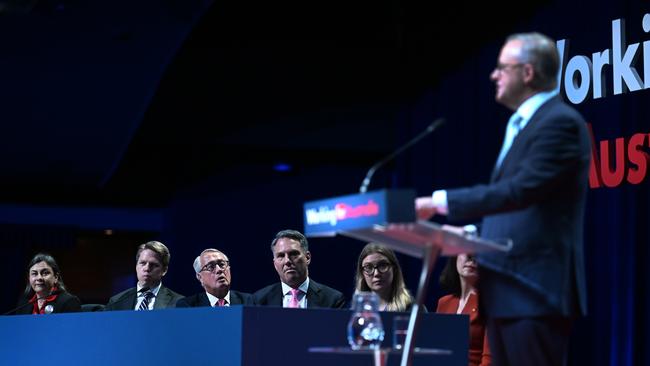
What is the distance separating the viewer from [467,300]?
16.5 ft

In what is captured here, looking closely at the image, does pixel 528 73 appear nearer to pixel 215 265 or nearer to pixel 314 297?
pixel 314 297

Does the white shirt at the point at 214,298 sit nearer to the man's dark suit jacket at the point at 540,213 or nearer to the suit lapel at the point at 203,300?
the suit lapel at the point at 203,300

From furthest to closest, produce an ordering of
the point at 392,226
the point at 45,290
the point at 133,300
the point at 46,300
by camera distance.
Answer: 1. the point at 45,290
2. the point at 46,300
3. the point at 133,300
4. the point at 392,226

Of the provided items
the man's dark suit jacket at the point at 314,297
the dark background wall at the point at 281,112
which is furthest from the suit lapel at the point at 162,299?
the dark background wall at the point at 281,112

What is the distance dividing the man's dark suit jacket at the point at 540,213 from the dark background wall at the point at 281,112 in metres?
4.34

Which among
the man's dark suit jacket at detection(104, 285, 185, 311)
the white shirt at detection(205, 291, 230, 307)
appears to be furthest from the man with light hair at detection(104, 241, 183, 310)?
the white shirt at detection(205, 291, 230, 307)

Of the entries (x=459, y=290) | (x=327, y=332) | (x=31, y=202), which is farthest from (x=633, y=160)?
(x=31, y=202)

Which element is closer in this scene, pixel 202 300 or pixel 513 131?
pixel 513 131

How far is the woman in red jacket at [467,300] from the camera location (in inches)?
187

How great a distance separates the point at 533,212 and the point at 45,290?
165 inches

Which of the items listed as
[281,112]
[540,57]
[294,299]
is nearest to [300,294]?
[294,299]

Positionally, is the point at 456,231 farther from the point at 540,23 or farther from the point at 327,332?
the point at 540,23

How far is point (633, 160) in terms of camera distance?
6.50 m

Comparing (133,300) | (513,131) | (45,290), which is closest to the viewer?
(513,131)
